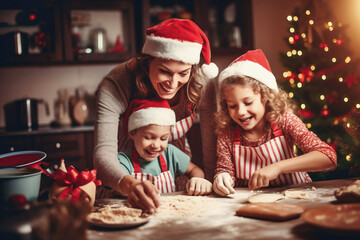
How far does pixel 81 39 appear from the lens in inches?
144

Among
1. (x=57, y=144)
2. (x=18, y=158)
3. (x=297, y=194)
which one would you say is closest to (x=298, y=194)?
(x=297, y=194)

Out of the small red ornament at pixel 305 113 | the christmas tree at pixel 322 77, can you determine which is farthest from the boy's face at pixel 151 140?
the small red ornament at pixel 305 113

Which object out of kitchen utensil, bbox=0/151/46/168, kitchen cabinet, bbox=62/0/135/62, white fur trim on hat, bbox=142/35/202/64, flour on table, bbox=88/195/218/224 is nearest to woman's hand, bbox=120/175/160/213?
flour on table, bbox=88/195/218/224

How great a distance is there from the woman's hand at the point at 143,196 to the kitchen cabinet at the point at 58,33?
8.15ft

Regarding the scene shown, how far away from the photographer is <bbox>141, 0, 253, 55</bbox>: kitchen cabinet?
3656 mm

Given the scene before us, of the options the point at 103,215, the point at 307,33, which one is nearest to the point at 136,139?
the point at 103,215

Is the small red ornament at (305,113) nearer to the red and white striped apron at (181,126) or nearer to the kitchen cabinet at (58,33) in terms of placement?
the kitchen cabinet at (58,33)

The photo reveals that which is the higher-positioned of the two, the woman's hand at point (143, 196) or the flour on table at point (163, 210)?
the woman's hand at point (143, 196)

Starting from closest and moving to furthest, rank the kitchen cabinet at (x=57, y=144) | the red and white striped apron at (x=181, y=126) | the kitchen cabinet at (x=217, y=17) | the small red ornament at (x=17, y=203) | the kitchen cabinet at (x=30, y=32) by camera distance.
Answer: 1. the small red ornament at (x=17, y=203)
2. the red and white striped apron at (x=181, y=126)
3. the kitchen cabinet at (x=57, y=144)
4. the kitchen cabinet at (x=30, y=32)
5. the kitchen cabinet at (x=217, y=17)

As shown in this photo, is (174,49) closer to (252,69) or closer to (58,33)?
(252,69)

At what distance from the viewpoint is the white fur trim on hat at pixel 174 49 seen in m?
1.52

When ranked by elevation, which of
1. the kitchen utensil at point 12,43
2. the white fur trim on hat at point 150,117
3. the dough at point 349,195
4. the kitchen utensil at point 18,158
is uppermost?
the kitchen utensil at point 12,43

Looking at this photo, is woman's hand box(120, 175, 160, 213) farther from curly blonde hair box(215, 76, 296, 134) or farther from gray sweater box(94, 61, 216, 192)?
curly blonde hair box(215, 76, 296, 134)

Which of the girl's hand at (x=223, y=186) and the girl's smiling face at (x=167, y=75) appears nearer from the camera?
the girl's hand at (x=223, y=186)
